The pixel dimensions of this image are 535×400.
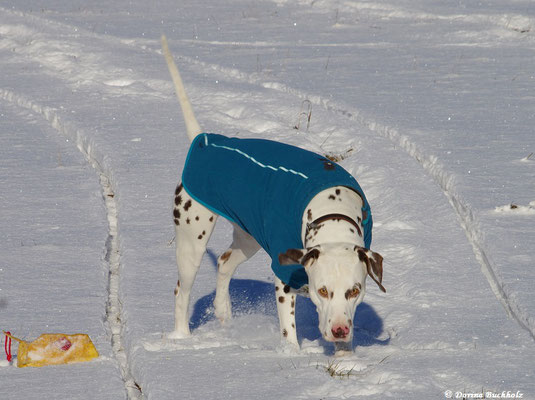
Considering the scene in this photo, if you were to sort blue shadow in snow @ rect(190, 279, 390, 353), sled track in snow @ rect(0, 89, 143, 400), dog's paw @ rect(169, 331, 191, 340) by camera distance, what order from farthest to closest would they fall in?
blue shadow in snow @ rect(190, 279, 390, 353) < dog's paw @ rect(169, 331, 191, 340) < sled track in snow @ rect(0, 89, 143, 400)

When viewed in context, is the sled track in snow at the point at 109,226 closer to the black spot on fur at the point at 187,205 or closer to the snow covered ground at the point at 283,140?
the snow covered ground at the point at 283,140

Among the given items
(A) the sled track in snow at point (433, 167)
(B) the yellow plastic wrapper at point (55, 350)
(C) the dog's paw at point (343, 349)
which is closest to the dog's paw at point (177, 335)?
(B) the yellow plastic wrapper at point (55, 350)

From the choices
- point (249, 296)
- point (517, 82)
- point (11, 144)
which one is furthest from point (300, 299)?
point (517, 82)

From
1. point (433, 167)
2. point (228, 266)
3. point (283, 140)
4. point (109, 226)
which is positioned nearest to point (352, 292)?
point (228, 266)

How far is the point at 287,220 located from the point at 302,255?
40 centimetres

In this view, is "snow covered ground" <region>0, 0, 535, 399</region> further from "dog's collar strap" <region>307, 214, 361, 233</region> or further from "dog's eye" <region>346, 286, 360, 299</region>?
"dog's collar strap" <region>307, 214, 361, 233</region>

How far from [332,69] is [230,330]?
7.15 meters

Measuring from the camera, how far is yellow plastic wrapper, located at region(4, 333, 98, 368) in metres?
5.01

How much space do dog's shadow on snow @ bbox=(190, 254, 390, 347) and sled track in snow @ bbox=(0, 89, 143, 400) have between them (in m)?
0.48

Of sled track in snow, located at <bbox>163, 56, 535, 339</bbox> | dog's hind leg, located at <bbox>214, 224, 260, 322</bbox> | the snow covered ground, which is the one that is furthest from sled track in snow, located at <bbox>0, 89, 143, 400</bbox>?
sled track in snow, located at <bbox>163, 56, 535, 339</bbox>

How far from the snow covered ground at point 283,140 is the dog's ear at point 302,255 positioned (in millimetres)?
553

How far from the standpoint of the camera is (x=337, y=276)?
15.0ft

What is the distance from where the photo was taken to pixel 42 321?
18.2 ft

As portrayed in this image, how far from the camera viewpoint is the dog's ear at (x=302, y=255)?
15.0 ft
